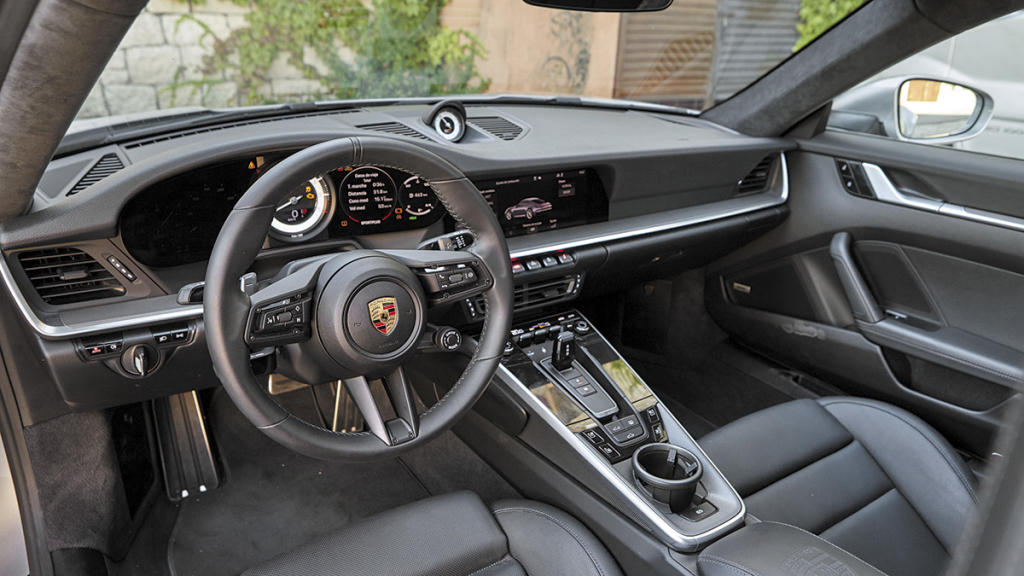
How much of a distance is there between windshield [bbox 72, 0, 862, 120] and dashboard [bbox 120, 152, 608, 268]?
0.89ft

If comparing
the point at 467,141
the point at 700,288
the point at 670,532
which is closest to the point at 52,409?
the point at 467,141

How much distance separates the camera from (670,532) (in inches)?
63.3

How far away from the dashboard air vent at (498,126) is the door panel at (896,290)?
1.09 metres

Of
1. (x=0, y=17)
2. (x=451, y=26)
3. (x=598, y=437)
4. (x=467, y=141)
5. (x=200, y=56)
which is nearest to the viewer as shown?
(x=0, y=17)

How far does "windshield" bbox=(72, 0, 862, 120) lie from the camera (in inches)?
101

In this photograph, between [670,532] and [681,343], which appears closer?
[670,532]

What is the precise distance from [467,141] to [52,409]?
126 centimetres

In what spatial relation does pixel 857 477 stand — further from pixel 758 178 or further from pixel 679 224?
pixel 758 178

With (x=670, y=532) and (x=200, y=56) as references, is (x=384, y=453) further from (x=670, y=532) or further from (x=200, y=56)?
(x=200, y=56)

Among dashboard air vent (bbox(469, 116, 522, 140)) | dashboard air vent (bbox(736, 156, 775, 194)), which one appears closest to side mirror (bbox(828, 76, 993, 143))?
dashboard air vent (bbox(736, 156, 775, 194))

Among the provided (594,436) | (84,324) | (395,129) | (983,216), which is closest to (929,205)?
(983,216)

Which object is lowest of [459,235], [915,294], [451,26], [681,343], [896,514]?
[681,343]

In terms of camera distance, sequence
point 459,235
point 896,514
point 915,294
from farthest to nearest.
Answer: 1. point 915,294
2. point 896,514
3. point 459,235

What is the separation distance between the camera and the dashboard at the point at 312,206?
1.57m
